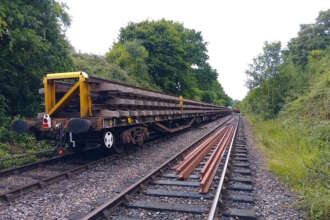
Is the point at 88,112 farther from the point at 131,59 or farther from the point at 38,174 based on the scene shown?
the point at 131,59

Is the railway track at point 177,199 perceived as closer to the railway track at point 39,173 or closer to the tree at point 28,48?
the railway track at point 39,173

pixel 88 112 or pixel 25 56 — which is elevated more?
pixel 25 56

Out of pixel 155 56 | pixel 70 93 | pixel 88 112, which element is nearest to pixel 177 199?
pixel 88 112

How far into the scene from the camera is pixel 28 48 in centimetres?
875

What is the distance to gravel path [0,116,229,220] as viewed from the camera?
13.0 ft

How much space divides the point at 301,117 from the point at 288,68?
8.36m

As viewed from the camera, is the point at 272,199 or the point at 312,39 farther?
the point at 312,39

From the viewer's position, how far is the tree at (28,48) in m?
8.29

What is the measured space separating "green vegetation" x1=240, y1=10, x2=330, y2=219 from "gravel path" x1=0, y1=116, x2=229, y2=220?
3.19m

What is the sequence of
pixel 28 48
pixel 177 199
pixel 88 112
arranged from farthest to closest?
1. pixel 28 48
2. pixel 88 112
3. pixel 177 199

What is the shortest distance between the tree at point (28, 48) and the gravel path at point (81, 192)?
14.9 ft

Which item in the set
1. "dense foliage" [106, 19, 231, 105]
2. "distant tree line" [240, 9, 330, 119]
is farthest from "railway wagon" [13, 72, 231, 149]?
"dense foliage" [106, 19, 231, 105]

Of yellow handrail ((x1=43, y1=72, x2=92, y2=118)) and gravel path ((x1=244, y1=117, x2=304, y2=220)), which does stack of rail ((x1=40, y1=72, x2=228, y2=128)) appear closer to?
yellow handrail ((x1=43, y1=72, x2=92, y2=118))

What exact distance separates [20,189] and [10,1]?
20.9 feet
